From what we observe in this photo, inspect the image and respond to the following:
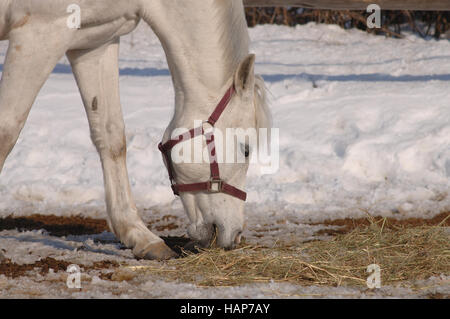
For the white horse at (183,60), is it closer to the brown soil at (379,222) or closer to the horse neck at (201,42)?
the horse neck at (201,42)

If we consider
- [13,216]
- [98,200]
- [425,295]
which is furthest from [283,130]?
[425,295]

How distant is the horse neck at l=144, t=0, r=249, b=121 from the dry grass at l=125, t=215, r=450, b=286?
72 cm

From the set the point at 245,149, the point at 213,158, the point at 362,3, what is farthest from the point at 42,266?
the point at 362,3

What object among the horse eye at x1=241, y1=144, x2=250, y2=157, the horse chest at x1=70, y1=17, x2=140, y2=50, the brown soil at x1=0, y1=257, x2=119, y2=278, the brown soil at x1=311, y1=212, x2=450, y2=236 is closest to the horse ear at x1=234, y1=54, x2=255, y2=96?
the horse eye at x1=241, y1=144, x2=250, y2=157

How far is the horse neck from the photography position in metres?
3.02

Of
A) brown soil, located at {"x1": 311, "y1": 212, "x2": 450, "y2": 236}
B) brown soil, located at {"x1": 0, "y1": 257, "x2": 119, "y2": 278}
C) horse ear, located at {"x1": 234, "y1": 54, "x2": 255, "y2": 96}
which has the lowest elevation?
brown soil, located at {"x1": 311, "y1": 212, "x2": 450, "y2": 236}

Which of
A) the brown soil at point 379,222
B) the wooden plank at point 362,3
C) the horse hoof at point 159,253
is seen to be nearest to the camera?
the horse hoof at point 159,253

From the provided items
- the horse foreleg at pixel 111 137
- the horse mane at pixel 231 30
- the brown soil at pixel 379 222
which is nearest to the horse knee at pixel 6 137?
the horse foreleg at pixel 111 137

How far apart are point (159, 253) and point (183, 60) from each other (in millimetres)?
981

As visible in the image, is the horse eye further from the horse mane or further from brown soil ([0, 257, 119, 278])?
brown soil ([0, 257, 119, 278])

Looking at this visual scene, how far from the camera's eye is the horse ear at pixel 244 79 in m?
2.96

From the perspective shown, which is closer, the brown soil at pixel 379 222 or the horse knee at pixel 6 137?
the horse knee at pixel 6 137

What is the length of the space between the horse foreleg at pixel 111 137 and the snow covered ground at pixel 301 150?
24cm

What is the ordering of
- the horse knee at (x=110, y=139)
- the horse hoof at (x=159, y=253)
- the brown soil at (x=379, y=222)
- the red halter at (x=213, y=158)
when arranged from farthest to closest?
the brown soil at (x=379, y=222) < the horse knee at (x=110, y=139) < the horse hoof at (x=159, y=253) < the red halter at (x=213, y=158)
